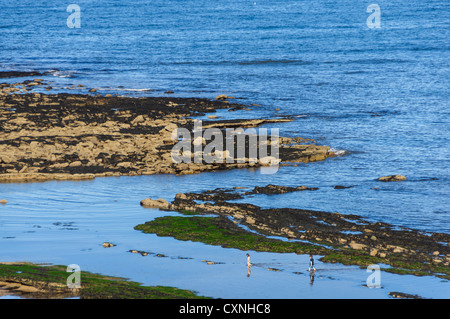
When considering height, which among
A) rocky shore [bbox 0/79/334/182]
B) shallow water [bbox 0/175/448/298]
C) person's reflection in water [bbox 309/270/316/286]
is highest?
rocky shore [bbox 0/79/334/182]

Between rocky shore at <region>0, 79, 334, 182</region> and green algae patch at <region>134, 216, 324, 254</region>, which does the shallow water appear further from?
rocky shore at <region>0, 79, 334, 182</region>

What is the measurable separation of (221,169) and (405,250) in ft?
57.1

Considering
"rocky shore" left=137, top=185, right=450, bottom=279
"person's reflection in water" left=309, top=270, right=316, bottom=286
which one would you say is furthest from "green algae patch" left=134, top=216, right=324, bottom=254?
"person's reflection in water" left=309, top=270, right=316, bottom=286

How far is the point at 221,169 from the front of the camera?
4384cm

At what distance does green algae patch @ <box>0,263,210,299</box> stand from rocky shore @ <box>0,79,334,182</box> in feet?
54.3

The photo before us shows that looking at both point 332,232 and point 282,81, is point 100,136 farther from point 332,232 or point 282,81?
point 282,81

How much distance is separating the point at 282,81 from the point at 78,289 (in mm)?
57087

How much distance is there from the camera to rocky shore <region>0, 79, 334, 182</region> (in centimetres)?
4284

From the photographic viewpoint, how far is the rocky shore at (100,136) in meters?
42.8

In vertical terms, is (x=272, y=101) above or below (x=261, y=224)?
above

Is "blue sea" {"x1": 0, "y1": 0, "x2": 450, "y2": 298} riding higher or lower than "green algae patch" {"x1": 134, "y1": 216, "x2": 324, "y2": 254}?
higher

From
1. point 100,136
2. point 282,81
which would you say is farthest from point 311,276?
point 282,81
